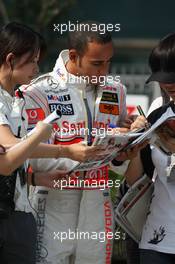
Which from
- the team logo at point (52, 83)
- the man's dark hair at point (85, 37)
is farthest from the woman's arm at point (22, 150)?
the man's dark hair at point (85, 37)

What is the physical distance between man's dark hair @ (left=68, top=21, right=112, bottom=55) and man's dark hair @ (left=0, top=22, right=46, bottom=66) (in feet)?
1.14

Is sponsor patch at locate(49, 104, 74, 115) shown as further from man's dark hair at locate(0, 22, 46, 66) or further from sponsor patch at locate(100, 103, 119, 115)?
man's dark hair at locate(0, 22, 46, 66)

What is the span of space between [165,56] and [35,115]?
680 millimetres

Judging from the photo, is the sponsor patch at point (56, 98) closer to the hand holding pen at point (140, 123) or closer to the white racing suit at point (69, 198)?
the white racing suit at point (69, 198)

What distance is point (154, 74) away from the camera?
3.59 meters

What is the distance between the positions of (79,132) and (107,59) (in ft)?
1.25

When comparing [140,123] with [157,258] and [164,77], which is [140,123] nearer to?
[164,77]

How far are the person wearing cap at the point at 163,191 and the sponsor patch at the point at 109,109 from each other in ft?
0.76

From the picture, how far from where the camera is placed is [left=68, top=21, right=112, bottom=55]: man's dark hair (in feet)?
12.1

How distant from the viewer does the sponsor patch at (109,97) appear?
376cm

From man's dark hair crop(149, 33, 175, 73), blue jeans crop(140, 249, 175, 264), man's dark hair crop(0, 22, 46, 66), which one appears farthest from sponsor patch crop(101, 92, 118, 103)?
blue jeans crop(140, 249, 175, 264)

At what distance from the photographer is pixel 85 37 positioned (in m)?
3.72

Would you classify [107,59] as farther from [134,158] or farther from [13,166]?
[13,166]

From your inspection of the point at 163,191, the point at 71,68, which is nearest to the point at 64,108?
the point at 71,68
